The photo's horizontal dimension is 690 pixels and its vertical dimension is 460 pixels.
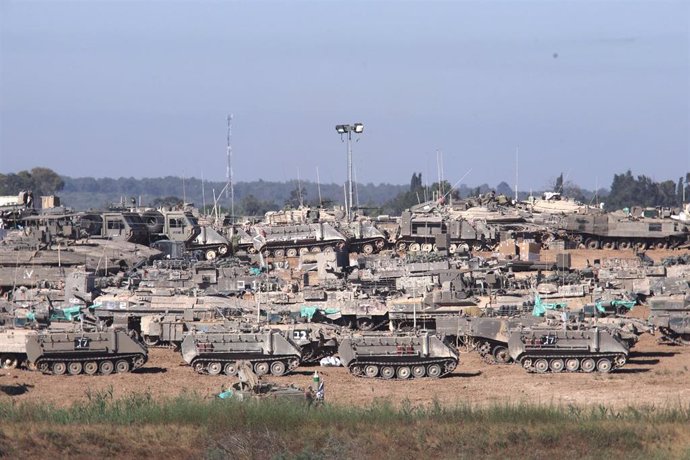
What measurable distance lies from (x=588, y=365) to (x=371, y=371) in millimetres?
6575

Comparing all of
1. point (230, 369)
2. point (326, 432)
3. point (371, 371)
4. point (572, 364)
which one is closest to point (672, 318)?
point (572, 364)

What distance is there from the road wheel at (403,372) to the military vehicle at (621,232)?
40341 mm

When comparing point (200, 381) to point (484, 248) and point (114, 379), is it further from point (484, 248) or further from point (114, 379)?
point (484, 248)

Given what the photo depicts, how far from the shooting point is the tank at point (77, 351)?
42.6 metres

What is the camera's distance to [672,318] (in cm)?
4888

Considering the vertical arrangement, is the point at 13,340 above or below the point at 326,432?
above

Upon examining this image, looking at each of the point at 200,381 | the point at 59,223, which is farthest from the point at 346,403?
the point at 59,223

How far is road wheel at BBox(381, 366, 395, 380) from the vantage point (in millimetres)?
42062

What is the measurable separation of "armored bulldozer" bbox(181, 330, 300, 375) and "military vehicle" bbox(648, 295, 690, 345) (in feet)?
42.9

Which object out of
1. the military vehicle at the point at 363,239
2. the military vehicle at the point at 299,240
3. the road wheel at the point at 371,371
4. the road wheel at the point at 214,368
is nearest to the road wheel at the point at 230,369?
the road wheel at the point at 214,368

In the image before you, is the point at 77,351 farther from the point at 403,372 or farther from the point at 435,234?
the point at 435,234

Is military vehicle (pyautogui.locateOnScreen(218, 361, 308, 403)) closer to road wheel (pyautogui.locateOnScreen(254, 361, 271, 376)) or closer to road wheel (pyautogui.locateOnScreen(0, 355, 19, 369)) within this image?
road wheel (pyautogui.locateOnScreen(254, 361, 271, 376))

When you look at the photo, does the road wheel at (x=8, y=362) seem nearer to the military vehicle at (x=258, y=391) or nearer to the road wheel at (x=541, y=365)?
the military vehicle at (x=258, y=391)

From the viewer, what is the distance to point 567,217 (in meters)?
82.1
